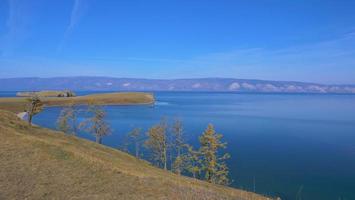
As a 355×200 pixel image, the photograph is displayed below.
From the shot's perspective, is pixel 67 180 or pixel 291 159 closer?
pixel 67 180

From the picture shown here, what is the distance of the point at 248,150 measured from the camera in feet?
257

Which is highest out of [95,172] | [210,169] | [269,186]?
[95,172]

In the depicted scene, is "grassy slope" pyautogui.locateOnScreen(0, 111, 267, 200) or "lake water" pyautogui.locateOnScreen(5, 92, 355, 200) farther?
"lake water" pyautogui.locateOnScreen(5, 92, 355, 200)

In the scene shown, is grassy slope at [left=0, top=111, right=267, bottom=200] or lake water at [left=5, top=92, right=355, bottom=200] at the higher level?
grassy slope at [left=0, top=111, right=267, bottom=200]

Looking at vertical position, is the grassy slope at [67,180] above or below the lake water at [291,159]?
above

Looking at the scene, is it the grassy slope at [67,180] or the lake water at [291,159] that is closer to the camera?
the grassy slope at [67,180]

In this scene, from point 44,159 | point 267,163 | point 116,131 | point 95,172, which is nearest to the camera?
point 95,172

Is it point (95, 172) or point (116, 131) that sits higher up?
point (95, 172)

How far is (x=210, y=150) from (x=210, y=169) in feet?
10.6

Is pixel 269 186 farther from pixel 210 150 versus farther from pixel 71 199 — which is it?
pixel 71 199

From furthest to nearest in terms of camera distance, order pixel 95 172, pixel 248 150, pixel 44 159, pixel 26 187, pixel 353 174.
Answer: pixel 248 150
pixel 353 174
pixel 44 159
pixel 95 172
pixel 26 187

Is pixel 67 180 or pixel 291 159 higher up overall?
pixel 67 180

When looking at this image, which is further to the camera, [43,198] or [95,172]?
[95,172]

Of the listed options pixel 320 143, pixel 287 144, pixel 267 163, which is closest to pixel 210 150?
pixel 267 163
